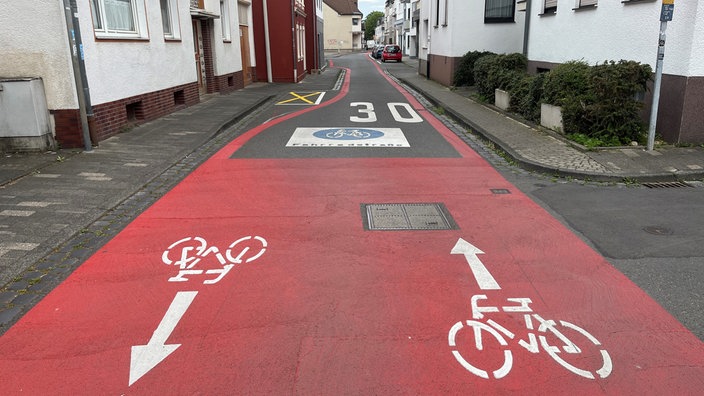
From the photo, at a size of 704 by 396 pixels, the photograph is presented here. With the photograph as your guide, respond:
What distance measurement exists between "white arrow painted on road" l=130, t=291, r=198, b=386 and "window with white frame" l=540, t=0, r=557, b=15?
1340 cm

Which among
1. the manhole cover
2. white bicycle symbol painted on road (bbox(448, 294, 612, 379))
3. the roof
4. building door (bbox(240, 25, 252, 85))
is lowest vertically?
white bicycle symbol painted on road (bbox(448, 294, 612, 379))

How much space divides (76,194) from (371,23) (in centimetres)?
16659

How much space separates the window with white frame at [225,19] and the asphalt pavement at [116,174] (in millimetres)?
7396

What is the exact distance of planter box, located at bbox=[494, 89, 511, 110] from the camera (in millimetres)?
14016

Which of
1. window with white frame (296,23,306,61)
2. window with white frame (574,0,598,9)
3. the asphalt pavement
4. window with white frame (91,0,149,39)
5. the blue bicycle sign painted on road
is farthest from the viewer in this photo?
window with white frame (296,23,306,61)

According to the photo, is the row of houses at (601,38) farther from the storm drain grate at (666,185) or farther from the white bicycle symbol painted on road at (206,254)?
the white bicycle symbol painted on road at (206,254)

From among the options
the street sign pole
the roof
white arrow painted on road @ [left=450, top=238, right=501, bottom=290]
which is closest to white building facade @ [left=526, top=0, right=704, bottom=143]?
the street sign pole

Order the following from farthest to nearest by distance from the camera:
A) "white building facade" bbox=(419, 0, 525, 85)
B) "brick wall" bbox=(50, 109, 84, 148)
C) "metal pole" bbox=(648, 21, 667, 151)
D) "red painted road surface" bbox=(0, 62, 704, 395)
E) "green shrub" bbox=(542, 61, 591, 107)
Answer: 1. "white building facade" bbox=(419, 0, 525, 85)
2. "green shrub" bbox=(542, 61, 591, 107)
3. "brick wall" bbox=(50, 109, 84, 148)
4. "metal pole" bbox=(648, 21, 667, 151)
5. "red painted road surface" bbox=(0, 62, 704, 395)

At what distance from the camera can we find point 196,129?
37.0 feet

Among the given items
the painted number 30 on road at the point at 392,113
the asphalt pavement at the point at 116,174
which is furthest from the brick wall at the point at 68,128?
the painted number 30 on road at the point at 392,113

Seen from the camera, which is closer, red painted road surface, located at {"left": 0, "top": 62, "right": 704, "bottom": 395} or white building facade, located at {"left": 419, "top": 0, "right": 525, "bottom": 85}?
red painted road surface, located at {"left": 0, "top": 62, "right": 704, "bottom": 395}

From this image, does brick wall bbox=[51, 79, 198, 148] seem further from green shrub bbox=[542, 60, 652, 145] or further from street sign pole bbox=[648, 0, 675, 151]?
street sign pole bbox=[648, 0, 675, 151]

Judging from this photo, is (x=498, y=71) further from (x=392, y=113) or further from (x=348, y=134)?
(x=348, y=134)

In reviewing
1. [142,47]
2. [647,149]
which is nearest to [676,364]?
[647,149]
